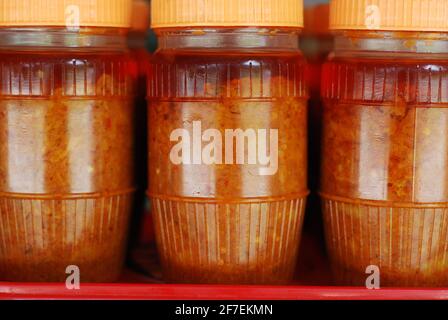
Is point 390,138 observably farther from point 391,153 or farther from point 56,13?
point 56,13

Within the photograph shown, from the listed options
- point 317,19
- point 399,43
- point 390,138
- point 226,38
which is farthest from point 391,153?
point 317,19

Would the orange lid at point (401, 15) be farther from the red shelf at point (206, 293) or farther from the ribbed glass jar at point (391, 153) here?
the red shelf at point (206, 293)

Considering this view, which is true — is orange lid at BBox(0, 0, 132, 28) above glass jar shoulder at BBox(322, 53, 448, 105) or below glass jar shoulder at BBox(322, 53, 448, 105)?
above

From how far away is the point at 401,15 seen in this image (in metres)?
0.87

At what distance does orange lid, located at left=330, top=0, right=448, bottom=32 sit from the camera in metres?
0.87

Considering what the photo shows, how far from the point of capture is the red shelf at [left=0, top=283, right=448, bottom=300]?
86 cm

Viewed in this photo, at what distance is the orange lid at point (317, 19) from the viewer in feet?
3.86

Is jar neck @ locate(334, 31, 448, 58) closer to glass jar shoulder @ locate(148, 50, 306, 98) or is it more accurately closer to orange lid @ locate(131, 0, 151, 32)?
glass jar shoulder @ locate(148, 50, 306, 98)

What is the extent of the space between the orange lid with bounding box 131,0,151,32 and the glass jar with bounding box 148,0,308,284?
20cm

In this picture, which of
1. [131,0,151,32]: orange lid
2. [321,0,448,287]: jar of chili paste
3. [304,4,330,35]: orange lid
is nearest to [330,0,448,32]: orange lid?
[321,0,448,287]: jar of chili paste

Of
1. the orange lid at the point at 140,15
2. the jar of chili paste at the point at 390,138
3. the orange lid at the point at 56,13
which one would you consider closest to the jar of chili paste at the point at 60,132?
the orange lid at the point at 56,13

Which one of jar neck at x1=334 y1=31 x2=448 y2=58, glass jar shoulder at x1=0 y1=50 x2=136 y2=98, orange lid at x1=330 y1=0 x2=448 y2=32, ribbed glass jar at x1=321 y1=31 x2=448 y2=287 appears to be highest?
orange lid at x1=330 y1=0 x2=448 y2=32

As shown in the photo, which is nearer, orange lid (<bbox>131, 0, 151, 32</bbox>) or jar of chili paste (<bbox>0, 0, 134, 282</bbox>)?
jar of chili paste (<bbox>0, 0, 134, 282</bbox>)
